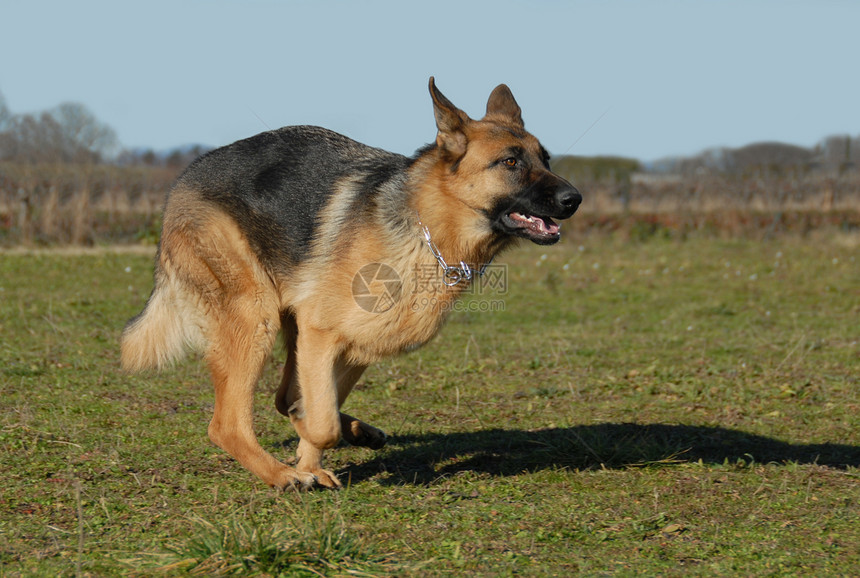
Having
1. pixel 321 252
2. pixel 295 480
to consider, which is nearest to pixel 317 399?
pixel 295 480

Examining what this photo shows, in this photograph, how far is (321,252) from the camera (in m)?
4.65

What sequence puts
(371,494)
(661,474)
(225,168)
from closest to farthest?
(371,494)
(661,474)
(225,168)

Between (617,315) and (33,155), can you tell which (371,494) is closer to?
(617,315)

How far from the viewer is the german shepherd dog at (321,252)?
4.44 metres

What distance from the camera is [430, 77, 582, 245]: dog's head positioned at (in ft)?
14.5

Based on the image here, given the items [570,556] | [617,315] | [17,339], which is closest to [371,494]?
[570,556]

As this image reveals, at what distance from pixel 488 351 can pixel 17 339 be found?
4421 millimetres

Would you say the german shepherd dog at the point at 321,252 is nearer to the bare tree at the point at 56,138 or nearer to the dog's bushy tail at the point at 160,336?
the dog's bushy tail at the point at 160,336

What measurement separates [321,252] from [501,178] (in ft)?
3.64

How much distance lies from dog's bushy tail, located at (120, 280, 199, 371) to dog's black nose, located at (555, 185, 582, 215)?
2.31 m

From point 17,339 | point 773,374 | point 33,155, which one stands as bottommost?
point 17,339

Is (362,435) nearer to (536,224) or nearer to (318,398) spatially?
(318,398)

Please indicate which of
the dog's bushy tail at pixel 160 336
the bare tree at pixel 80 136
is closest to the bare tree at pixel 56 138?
the bare tree at pixel 80 136

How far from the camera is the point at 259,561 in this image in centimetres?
313
